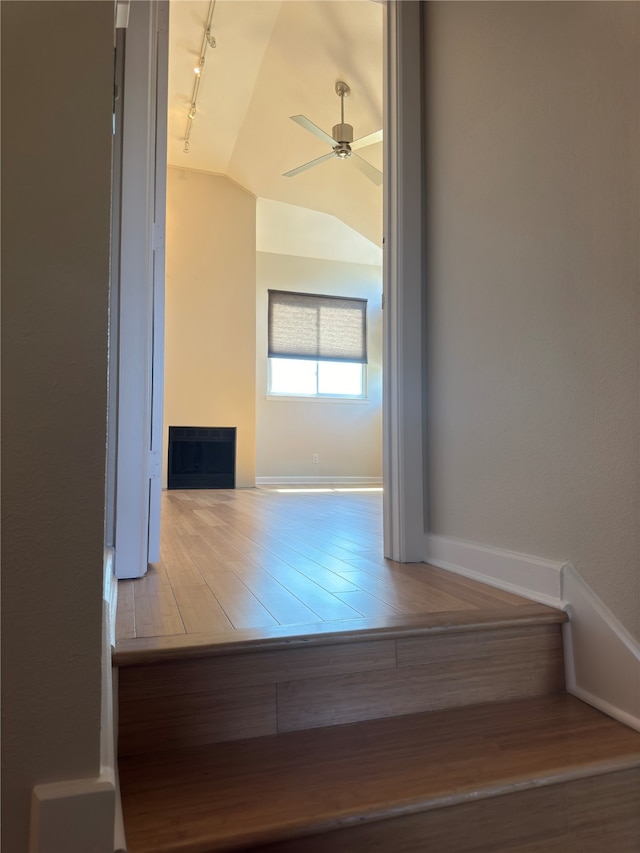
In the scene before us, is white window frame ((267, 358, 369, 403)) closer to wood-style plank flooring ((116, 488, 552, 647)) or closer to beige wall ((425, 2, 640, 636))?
wood-style plank flooring ((116, 488, 552, 647))

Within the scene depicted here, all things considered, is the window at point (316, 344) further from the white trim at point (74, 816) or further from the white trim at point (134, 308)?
the white trim at point (74, 816)

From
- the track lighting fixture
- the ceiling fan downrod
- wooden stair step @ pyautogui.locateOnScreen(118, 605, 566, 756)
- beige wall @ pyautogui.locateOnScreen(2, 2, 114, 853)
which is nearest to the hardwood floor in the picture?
wooden stair step @ pyautogui.locateOnScreen(118, 605, 566, 756)

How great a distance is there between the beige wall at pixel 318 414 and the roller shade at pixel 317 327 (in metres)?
0.10

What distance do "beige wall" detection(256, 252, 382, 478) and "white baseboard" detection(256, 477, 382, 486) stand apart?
52 mm

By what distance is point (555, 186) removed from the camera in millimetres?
1266

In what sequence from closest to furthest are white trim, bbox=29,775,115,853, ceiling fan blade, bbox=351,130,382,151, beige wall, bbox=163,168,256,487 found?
1. white trim, bbox=29,775,115,853
2. ceiling fan blade, bbox=351,130,382,151
3. beige wall, bbox=163,168,256,487

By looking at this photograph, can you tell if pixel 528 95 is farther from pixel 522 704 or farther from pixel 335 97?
pixel 335 97

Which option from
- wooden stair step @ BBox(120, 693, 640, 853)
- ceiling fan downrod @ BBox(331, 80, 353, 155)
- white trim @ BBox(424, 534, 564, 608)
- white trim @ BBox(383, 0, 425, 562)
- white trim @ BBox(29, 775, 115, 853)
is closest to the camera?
white trim @ BBox(29, 775, 115, 853)

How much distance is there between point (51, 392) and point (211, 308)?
17.5ft

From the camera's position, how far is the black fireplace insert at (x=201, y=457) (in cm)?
562

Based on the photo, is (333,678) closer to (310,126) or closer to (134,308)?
(134,308)

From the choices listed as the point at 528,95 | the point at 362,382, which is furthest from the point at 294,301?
the point at 528,95

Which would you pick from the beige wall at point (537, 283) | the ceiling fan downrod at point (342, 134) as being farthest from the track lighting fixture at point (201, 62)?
the beige wall at point (537, 283)

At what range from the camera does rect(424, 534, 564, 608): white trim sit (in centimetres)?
126
